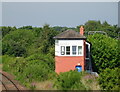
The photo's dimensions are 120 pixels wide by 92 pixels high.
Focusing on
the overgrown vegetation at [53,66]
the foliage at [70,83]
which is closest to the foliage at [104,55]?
the overgrown vegetation at [53,66]

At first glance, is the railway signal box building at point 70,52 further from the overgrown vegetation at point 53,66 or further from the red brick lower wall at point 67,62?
the overgrown vegetation at point 53,66

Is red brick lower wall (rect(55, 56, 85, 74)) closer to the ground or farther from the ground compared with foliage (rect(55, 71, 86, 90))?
farther from the ground

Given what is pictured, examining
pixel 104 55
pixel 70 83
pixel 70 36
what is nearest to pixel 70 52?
pixel 70 36

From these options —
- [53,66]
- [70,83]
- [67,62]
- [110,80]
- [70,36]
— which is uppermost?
[70,36]

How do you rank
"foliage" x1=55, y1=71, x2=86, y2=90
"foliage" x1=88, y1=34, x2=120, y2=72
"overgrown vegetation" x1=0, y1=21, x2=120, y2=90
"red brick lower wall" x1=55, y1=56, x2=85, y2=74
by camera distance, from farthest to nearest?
"foliage" x1=88, y1=34, x2=120, y2=72 < "red brick lower wall" x1=55, y1=56, x2=85, y2=74 < "overgrown vegetation" x1=0, y1=21, x2=120, y2=90 < "foliage" x1=55, y1=71, x2=86, y2=90

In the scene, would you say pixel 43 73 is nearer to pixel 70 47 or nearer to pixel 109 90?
pixel 70 47

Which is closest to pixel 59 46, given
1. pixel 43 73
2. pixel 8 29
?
pixel 43 73

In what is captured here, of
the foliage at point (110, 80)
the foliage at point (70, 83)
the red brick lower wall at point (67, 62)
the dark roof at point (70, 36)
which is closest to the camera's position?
the foliage at point (110, 80)

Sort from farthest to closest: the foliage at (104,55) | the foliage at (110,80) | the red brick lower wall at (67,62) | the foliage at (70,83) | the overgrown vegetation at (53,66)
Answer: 1. the foliage at (104,55)
2. the red brick lower wall at (67,62)
3. the overgrown vegetation at (53,66)
4. the foliage at (70,83)
5. the foliage at (110,80)

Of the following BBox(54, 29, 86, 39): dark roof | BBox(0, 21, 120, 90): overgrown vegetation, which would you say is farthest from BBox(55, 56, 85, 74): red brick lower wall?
BBox(54, 29, 86, 39): dark roof

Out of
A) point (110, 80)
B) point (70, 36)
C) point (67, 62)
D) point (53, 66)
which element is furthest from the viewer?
point (53, 66)

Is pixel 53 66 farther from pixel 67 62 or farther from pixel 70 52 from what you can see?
pixel 70 52

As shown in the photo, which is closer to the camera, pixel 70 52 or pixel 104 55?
pixel 70 52

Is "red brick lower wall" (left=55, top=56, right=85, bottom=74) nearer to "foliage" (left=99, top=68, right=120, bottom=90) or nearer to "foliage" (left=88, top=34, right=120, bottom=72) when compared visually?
"foliage" (left=88, top=34, right=120, bottom=72)
